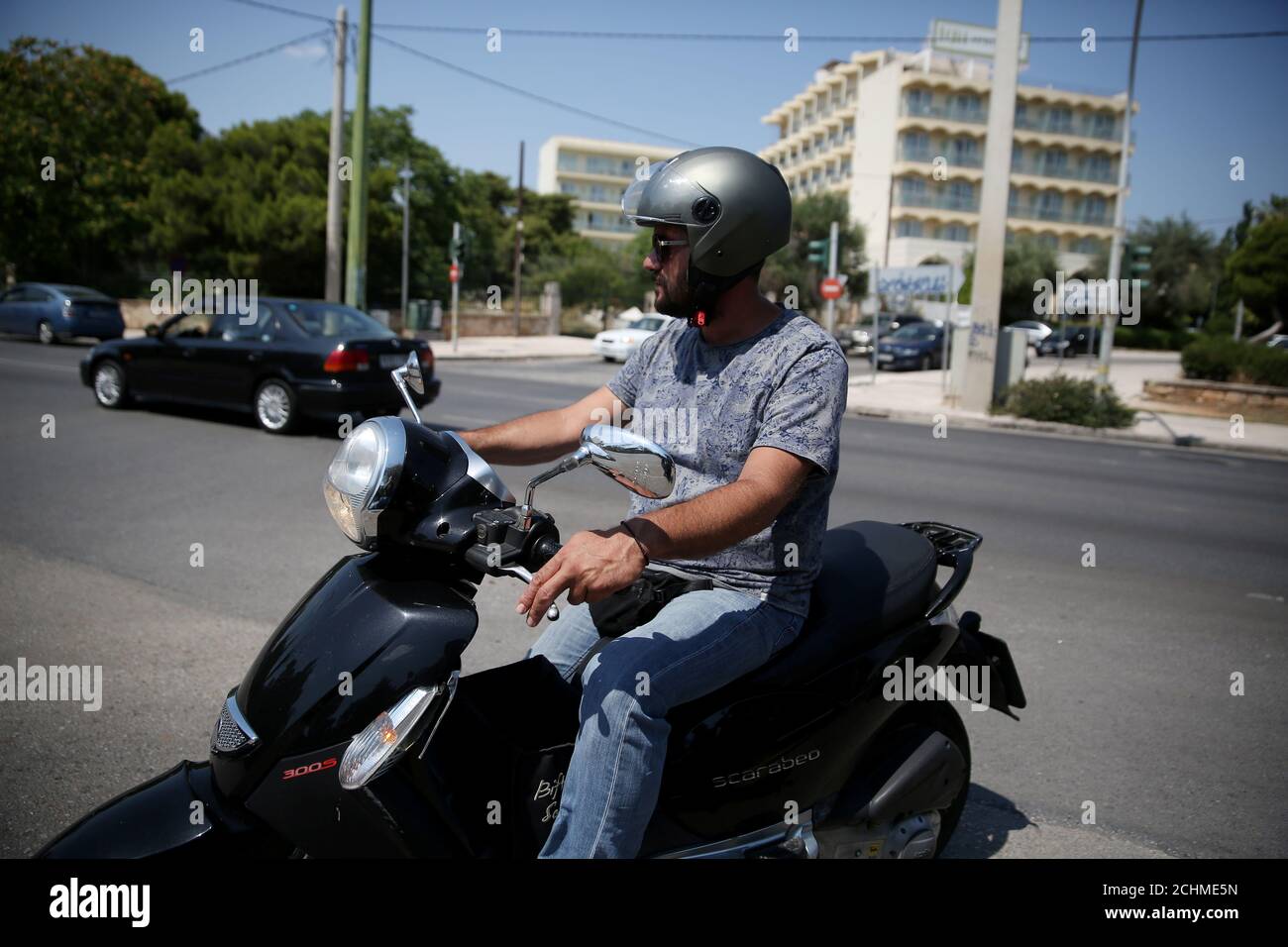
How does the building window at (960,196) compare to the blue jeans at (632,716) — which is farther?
the building window at (960,196)

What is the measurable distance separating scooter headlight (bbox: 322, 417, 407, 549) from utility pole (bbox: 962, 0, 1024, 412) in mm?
17141

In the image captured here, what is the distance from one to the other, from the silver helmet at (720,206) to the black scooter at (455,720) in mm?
691

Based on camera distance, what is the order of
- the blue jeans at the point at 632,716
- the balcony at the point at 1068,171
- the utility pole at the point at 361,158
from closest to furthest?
the blue jeans at the point at 632,716 < the utility pole at the point at 361,158 < the balcony at the point at 1068,171

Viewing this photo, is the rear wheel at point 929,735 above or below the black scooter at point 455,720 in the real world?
below

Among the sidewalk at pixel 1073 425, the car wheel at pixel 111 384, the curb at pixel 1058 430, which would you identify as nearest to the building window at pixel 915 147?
the sidewalk at pixel 1073 425

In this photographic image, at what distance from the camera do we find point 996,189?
17609 mm

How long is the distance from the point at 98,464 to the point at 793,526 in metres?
7.84

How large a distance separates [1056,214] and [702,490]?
76817mm

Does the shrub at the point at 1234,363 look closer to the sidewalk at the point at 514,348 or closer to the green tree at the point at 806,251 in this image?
the sidewalk at the point at 514,348

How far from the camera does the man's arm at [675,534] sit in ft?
5.59

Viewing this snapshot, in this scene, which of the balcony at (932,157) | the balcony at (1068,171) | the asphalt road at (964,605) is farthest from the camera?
the balcony at (1068,171)

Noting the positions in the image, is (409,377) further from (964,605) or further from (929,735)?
(964,605)
